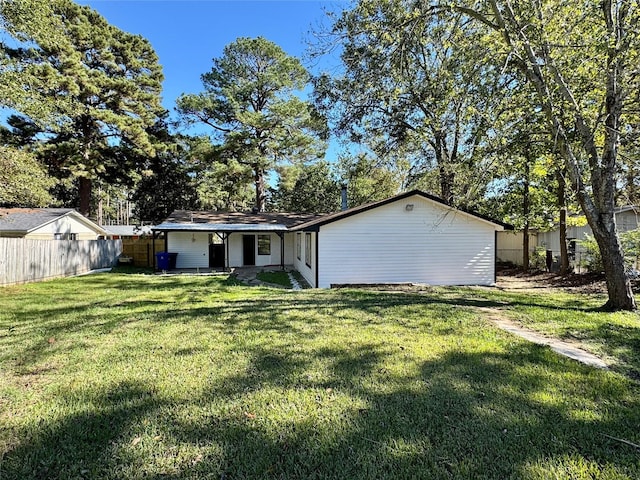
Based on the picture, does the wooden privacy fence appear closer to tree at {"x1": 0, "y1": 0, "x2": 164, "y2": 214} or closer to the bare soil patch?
tree at {"x1": 0, "y1": 0, "x2": 164, "y2": 214}

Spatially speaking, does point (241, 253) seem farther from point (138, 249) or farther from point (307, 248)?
point (138, 249)

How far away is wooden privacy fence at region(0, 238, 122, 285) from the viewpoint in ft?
36.7

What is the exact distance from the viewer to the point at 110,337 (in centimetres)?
522

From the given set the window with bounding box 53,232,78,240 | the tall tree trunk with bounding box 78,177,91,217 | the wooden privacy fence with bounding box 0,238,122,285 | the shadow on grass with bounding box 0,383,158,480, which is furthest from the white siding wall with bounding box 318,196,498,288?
the tall tree trunk with bounding box 78,177,91,217

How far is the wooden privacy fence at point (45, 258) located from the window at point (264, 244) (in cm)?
772

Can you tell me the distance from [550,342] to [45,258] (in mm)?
15403

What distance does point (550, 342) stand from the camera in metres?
5.08

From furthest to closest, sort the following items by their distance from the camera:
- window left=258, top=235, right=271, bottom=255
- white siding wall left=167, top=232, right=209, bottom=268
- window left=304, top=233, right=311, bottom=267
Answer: window left=258, top=235, right=271, bottom=255, white siding wall left=167, top=232, right=209, bottom=268, window left=304, top=233, right=311, bottom=267

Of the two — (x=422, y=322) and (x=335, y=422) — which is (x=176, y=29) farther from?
(x=335, y=422)

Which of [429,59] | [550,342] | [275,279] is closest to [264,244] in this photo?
[275,279]

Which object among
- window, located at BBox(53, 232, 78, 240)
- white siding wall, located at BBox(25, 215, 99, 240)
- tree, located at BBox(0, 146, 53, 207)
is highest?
tree, located at BBox(0, 146, 53, 207)

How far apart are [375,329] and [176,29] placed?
12912 mm

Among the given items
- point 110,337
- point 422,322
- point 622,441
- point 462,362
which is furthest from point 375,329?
point 110,337

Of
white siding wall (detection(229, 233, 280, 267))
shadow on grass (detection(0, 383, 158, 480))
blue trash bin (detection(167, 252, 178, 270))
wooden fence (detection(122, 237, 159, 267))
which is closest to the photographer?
shadow on grass (detection(0, 383, 158, 480))
